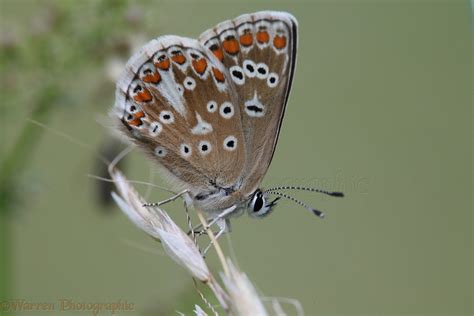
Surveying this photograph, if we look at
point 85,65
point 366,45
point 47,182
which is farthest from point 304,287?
point 366,45

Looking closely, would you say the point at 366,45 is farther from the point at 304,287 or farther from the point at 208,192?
the point at 208,192

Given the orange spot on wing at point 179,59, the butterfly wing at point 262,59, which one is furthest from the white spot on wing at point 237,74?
the orange spot on wing at point 179,59

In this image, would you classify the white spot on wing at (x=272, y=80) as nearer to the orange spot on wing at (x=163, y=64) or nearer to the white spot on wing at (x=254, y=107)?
the white spot on wing at (x=254, y=107)

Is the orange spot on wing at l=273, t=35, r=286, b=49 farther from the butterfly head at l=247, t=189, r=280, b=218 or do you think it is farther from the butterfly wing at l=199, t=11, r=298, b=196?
the butterfly head at l=247, t=189, r=280, b=218

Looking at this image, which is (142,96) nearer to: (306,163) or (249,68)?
(249,68)

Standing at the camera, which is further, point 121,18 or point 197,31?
point 197,31

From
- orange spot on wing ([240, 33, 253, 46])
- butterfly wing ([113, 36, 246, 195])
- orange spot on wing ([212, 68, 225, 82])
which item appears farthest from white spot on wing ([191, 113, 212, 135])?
orange spot on wing ([240, 33, 253, 46])

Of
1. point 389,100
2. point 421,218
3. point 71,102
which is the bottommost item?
point 421,218

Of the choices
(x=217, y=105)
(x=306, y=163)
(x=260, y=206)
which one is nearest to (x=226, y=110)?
(x=217, y=105)
